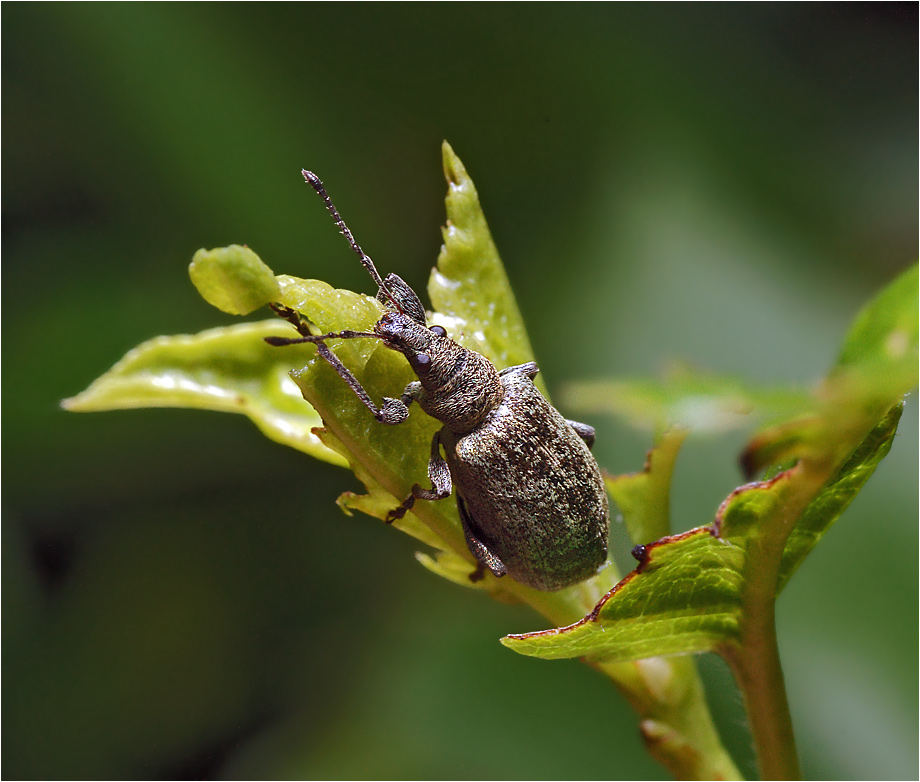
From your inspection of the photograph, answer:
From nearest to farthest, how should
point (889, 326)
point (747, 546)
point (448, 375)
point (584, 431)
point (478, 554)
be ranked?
point (889, 326), point (747, 546), point (478, 554), point (448, 375), point (584, 431)

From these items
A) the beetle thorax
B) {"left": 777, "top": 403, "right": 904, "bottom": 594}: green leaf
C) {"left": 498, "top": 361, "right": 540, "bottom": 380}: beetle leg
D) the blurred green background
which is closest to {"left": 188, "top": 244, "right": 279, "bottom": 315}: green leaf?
the beetle thorax

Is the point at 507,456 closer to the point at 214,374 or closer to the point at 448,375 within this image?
the point at 448,375

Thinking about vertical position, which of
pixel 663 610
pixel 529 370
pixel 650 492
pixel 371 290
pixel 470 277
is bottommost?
pixel 663 610

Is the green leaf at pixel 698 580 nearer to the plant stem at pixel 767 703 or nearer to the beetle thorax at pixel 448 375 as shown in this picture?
the plant stem at pixel 767 703

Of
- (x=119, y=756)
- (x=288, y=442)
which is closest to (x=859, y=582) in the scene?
(x=288, y=442)

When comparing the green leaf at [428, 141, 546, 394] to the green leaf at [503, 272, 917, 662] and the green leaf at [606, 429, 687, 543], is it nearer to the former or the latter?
the green leaf at [606, 429, 687, 543]

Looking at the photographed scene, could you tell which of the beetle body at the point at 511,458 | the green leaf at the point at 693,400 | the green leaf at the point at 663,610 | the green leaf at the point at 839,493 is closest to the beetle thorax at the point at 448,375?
the beetle body at the point at 511,458

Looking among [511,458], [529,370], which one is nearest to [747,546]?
[529,370]
